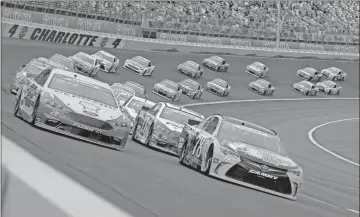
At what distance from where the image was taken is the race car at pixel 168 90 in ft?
39.1

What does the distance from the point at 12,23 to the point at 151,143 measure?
956cm

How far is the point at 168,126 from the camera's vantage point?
12.3 m

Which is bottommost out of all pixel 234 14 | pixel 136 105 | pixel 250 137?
pixel 136 105

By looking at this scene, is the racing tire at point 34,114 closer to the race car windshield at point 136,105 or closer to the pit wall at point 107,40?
the race car windshield at point 136,105

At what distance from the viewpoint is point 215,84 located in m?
11.3

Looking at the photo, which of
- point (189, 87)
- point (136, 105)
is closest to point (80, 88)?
point (189, 87)

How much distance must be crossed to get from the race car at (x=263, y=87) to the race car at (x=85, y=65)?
14.1 feet

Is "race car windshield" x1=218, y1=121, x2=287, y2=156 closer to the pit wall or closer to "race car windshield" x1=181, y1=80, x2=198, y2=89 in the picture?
"race car windshield" x1=181, y1=80, x2=198, y2=89

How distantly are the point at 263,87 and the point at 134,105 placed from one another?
394cm

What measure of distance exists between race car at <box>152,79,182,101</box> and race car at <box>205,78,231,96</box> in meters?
0.57

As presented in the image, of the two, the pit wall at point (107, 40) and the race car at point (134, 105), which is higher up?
the race car at point (134, 105)

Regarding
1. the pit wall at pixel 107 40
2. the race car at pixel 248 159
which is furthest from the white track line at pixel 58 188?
the pit wall at pixel 107 40

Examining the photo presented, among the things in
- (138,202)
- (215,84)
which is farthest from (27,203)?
(215,84)

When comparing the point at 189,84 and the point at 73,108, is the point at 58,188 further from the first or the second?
the point at 189,84
